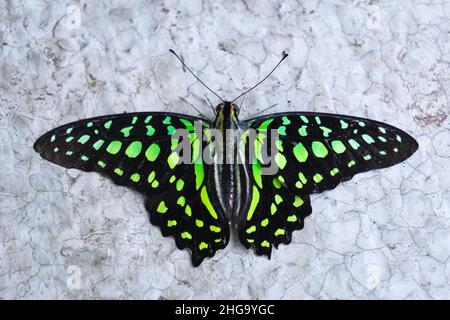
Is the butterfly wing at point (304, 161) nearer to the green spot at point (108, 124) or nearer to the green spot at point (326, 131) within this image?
the green spot at point (326, 131)

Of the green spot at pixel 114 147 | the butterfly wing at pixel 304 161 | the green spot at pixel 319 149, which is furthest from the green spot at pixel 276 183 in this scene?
the green spot at pixel 114 147

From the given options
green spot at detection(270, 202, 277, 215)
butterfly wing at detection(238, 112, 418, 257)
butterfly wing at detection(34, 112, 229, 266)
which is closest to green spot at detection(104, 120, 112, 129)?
butterfly wing at detection(34, 112, 229, 266)

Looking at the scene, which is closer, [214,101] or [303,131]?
[303,131]

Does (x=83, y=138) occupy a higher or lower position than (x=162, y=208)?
higher

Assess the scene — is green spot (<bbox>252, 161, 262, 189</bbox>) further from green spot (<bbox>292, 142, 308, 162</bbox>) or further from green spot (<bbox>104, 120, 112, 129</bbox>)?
green spot (<bbox>104, 120, 112, 129</bbox>)

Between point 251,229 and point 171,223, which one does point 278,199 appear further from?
point 171,223

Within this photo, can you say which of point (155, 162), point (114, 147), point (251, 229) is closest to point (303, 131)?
point (251, 229)
